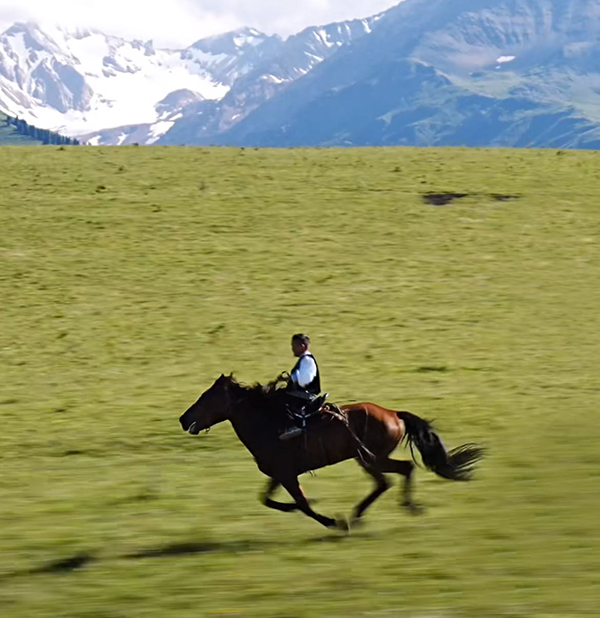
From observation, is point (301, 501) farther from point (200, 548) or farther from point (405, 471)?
point (405, 471)

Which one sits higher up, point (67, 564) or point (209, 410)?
point (209, 410)

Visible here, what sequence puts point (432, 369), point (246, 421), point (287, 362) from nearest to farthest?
point (246, 421) → point (432, 369) → point (287, 362)

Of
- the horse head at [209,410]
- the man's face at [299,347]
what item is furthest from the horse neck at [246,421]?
the man's face at [299,347]

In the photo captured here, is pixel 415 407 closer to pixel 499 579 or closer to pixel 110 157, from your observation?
pixel 499 579

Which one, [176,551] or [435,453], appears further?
[435,453]

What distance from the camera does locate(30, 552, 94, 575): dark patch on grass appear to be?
10.9 m

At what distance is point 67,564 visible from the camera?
11.2 metres

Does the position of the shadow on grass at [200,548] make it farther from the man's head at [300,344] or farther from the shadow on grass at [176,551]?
the man's head at [300,344]

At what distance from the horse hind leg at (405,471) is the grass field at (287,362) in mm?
251

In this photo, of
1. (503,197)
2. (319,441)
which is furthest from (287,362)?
(503,197)

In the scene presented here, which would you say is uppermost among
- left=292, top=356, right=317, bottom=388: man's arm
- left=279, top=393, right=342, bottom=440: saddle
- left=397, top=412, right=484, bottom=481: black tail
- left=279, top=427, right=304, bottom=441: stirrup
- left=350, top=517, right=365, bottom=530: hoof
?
left=292, top=356, right=317, bottom=388: man's arm

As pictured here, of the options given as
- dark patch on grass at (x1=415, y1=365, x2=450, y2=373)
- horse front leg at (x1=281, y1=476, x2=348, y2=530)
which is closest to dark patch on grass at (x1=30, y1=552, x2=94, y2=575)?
horse front leg at (x1=281, y1=476, x2=348, y2=530)

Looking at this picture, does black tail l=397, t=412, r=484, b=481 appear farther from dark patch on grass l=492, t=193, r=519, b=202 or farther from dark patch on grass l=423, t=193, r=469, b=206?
dark patch on grass l=492, t=193, r=519, b=202

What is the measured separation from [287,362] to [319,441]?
13.8 m
